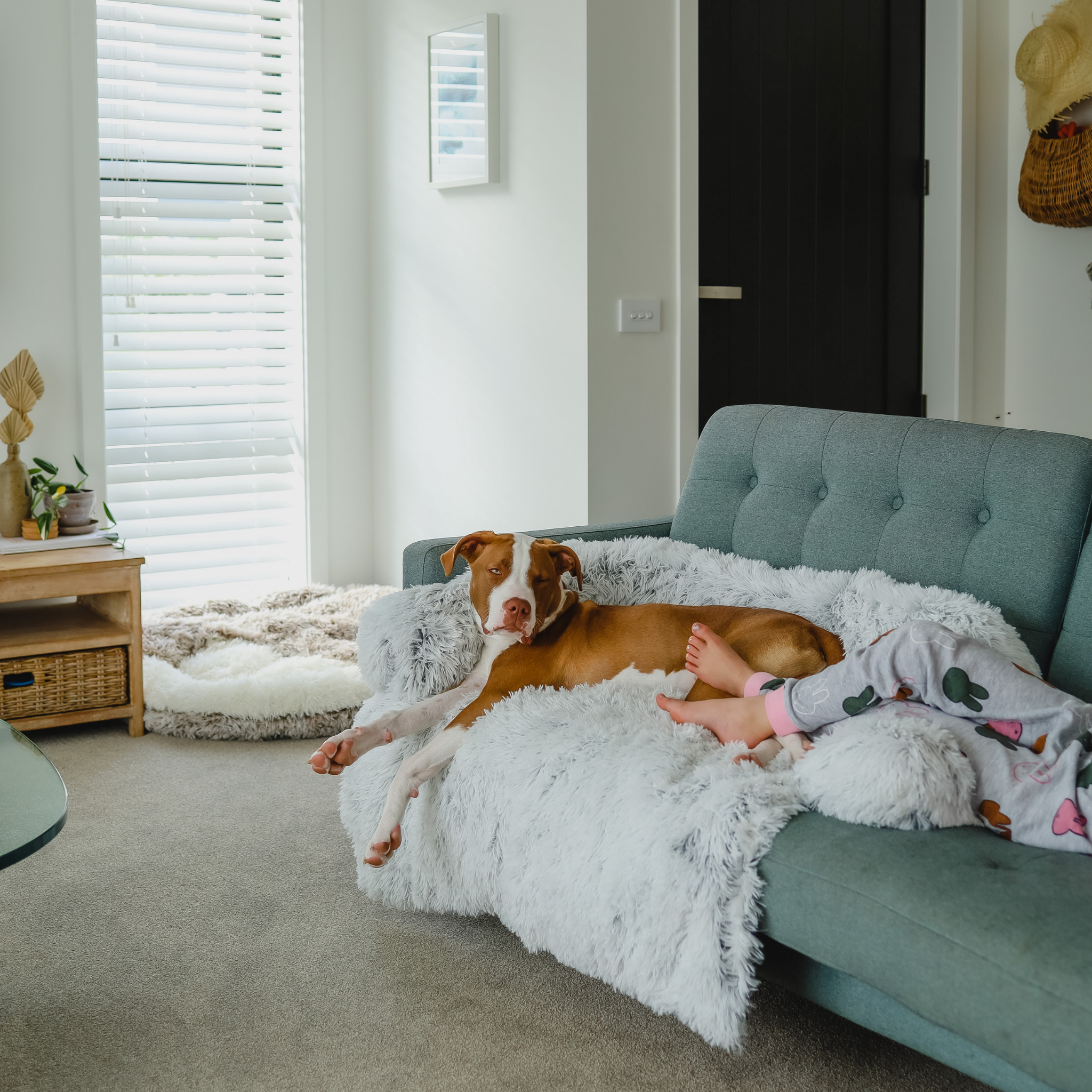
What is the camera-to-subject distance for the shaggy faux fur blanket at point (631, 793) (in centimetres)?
146

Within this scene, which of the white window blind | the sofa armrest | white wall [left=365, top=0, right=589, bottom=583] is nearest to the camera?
the sofa armrest

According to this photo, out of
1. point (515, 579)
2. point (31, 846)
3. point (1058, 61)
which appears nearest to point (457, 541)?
point (515, 579)

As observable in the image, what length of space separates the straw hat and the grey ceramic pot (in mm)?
2998

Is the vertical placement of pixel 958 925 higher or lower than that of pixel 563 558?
lower

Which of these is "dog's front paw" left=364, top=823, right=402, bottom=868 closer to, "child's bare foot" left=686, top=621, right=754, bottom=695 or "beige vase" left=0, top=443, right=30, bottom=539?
"child's bare foot" left=686, top=621, right=754, bottom=695

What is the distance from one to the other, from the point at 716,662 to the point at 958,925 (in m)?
0.70

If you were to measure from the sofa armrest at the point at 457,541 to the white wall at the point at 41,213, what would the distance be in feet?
5.89

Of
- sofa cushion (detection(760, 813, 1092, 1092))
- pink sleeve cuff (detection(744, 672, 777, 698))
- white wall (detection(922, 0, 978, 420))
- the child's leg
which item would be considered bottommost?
sofa cushion (detection(760, 813, 1092, 1092))

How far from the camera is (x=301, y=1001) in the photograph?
1.80m

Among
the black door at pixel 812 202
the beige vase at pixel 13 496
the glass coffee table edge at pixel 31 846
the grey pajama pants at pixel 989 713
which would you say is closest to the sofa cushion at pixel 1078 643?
the grey pajama pants at pixel 989 713

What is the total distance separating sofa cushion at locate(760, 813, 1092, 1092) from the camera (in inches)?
45.8

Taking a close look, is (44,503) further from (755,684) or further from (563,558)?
(755,684)

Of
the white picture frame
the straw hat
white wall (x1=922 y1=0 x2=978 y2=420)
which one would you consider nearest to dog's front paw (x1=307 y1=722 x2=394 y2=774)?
the white picture frame

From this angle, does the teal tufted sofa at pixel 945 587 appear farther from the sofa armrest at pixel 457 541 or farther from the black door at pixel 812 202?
the black door at pixel 812 202
